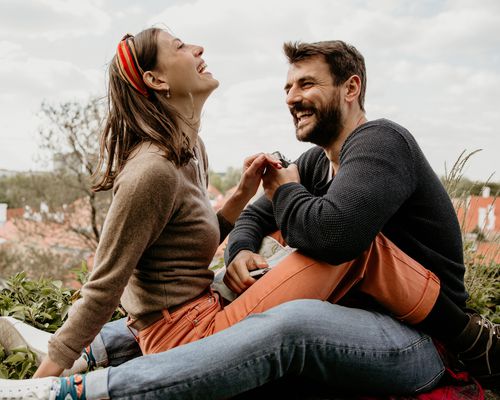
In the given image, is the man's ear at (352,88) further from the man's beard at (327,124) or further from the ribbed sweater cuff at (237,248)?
the ribbed sweater cuff at (237,248)

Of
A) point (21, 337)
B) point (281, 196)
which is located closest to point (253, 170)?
point (281, 196)

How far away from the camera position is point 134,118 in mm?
2166

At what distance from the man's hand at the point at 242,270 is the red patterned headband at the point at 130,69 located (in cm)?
85

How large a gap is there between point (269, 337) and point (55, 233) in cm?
1808

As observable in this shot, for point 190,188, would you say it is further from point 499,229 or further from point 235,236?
point 499,229

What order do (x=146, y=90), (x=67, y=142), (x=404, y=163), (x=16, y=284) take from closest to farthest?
(x=404, y=163), (x=146, y=90), (x=16, y=284), (x=67, y=142)

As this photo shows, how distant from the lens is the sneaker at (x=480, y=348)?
7.09 feet

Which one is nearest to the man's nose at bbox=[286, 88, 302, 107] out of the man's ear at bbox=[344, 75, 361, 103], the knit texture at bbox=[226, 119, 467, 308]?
the man's ear at bbox=[344, 75, 361, 103]

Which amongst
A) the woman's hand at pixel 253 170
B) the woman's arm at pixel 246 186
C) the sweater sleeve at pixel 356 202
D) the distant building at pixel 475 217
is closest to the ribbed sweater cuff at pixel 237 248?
the woman's arm at pixel 246 186

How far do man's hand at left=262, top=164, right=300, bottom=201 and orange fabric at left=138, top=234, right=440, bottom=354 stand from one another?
37cm

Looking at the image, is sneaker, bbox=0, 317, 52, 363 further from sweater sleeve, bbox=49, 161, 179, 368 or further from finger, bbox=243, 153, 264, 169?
finger, bbox=243, 153, 264, 169

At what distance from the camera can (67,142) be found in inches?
661

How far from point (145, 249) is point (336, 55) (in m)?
1.44

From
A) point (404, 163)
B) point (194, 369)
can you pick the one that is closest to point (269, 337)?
point (194, 369)
